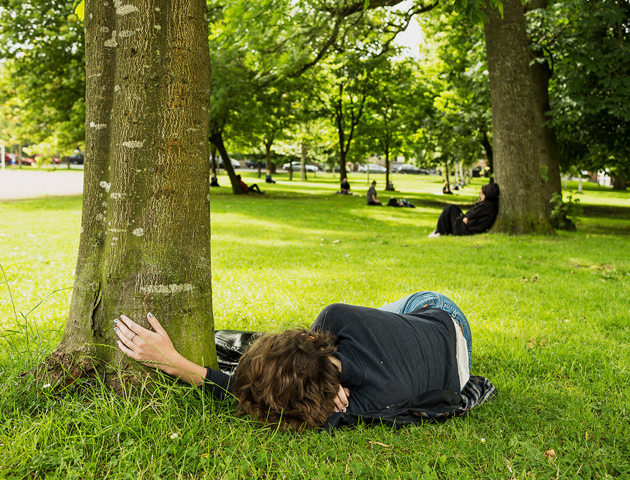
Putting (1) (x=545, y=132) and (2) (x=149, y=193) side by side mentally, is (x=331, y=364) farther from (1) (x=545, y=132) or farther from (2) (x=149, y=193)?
(1) (x=545, y=132)

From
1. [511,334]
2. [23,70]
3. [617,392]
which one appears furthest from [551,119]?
[23,70]

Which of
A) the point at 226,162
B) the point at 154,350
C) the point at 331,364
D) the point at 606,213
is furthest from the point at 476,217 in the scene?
the point at 226,162

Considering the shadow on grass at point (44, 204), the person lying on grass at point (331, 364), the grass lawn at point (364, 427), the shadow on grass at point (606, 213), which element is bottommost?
the grass lawn at point (364, 427)

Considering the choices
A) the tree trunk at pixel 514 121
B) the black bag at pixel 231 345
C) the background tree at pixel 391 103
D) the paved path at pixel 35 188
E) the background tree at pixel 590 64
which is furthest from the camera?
the background tree at pixel 391 103

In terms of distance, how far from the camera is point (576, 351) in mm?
4309

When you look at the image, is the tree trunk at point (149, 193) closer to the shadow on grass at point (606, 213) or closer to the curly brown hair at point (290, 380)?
the curly brown hair at point (290, 380)

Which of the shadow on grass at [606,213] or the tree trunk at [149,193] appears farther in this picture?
the shadow on grass at [606,213]

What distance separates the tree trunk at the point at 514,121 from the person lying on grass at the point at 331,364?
30.2 feet

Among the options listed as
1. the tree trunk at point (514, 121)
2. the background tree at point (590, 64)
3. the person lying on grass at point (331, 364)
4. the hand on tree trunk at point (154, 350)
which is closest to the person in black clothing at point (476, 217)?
the tree trunk at point (514, 121)

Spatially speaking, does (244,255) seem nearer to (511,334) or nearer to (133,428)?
(511,334)

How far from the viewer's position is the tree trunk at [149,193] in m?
3.05

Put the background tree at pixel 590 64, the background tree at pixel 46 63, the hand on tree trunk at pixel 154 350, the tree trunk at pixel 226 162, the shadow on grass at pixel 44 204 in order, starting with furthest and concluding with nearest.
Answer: the tree trunk at pixel 226 162 < the background tree at pixel 46 63 < the shadow on grass at pixel 44 204 < the background tree at pixel 590 64 < the hand on tree trunk at pixel 154 350

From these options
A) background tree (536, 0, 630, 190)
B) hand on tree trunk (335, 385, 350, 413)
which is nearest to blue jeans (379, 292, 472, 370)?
hand on tree trunk (335, 385, 350, 413)

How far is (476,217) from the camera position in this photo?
1218 centimetres
